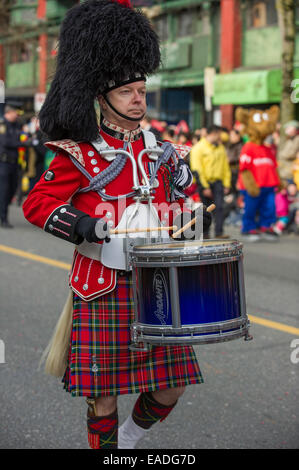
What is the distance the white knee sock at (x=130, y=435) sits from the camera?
10.9 feet

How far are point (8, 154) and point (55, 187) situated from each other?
9789mm

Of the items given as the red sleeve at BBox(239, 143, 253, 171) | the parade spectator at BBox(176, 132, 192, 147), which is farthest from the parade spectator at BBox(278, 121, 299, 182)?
the parade spectator at BBox(176, 132, 192, 147)

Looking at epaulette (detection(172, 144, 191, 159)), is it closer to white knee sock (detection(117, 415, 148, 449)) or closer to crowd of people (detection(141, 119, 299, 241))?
white knee sock (detection(117, 415, 148, 449))

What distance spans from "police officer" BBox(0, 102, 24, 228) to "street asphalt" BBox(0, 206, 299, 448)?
16.9ft

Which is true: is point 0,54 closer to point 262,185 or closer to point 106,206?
point 262,185

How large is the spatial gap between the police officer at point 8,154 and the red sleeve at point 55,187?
954 cm

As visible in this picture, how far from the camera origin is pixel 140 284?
9.15 feet

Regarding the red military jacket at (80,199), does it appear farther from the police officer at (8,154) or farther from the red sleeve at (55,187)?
the police officer at (8,154)

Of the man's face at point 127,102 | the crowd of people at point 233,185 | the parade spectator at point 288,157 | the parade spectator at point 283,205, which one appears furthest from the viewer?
the parade spectator at point 288,157

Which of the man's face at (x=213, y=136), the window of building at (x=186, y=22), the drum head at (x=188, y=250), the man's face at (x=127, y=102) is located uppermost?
the window of building at (x=186, y=22)

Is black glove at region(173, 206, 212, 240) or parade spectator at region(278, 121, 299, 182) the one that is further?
parade spectator at region(278, 121, 299, 182)

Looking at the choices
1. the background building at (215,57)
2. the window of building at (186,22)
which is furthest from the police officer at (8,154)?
the window of building at (186,22)

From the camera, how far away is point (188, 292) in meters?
2.69

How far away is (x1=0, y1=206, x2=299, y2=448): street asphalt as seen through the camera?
151 inches
